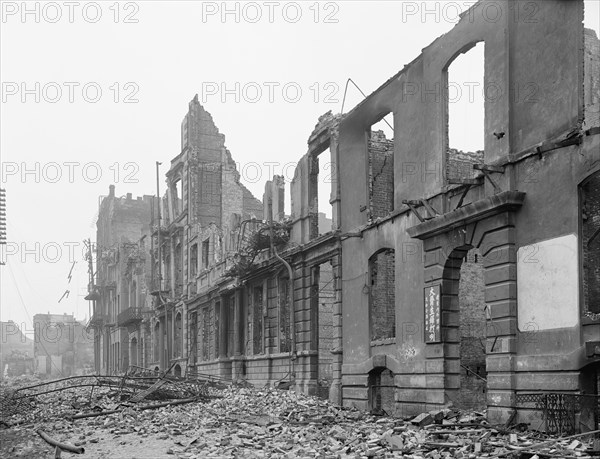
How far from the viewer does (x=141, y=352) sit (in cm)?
4759

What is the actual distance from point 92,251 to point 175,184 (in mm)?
26922

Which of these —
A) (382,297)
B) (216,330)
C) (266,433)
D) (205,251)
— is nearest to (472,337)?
(382,297)

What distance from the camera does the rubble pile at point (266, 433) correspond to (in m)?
12.1

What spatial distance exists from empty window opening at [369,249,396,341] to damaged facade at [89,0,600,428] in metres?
0.05

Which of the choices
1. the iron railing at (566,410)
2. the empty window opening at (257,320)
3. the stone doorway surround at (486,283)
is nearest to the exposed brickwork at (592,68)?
the stone doorway surround at (486,283)

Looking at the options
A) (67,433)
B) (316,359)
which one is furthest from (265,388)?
(67,433)

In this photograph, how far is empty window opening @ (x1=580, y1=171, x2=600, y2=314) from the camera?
1276cm

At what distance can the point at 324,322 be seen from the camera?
24.5 meters

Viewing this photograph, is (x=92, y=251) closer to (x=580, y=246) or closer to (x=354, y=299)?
(x=354, y=299)

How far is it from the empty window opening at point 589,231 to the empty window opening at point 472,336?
26.5ft

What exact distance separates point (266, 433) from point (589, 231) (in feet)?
24.4

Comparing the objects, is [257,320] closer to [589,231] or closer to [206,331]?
[206,331]

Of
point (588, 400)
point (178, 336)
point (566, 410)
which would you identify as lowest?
point (178, 336)

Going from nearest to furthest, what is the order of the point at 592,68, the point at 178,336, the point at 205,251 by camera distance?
the point at 592,68 → the point at 205,251 → the point at 178,336
